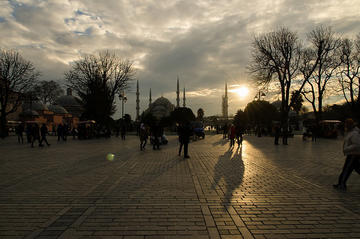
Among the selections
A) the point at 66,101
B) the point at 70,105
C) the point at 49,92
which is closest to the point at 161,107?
the point at 70,105

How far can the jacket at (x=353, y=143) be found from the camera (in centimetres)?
575

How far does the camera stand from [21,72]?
3709cm

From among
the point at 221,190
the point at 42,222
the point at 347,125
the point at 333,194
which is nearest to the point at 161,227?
the point at 42,222

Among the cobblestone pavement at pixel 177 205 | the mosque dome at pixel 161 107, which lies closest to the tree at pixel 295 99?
the cobblestone pavement at pixel 177 205

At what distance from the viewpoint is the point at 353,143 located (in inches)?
229

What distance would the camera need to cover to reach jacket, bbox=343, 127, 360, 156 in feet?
18.9

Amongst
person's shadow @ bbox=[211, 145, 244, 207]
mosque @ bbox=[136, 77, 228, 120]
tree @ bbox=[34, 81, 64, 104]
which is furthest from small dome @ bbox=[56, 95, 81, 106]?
person's shadow @ bbox=[211, 145, 244, 207]

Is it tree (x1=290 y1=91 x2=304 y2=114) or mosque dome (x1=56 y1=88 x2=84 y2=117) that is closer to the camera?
tree (x1=290 y1=91 x2=304 y2=114)

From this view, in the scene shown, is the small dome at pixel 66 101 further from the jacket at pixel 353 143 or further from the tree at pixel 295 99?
the jacket at pixel 353 143

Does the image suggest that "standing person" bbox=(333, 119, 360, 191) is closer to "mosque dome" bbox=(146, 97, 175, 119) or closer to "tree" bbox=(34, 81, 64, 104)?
"tree" bbox=(34, 81, 64, 104)

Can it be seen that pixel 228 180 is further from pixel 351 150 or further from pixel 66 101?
pixel 66 101

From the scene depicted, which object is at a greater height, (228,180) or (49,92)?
(49,92)

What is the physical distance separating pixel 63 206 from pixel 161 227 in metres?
2.09

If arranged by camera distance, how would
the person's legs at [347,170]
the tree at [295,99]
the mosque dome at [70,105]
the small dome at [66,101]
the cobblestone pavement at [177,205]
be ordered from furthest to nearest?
the small dome at [66,101], the mosque dome at [70,105], the tree at [295,99], the person's legs at [347,170], the cobblestone pavement at [177,205]
